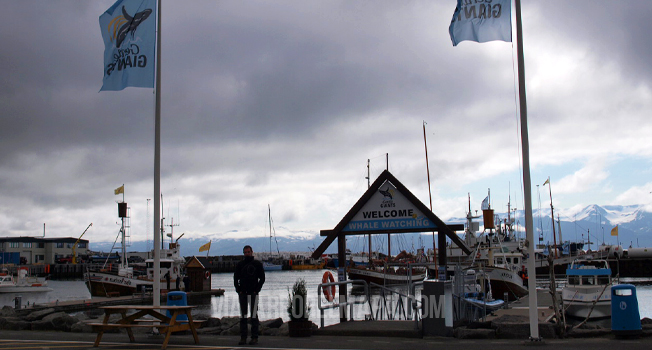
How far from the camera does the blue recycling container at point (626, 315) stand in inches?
468

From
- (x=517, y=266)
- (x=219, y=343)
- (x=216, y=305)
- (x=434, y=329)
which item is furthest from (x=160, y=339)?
(x=517, y=266)

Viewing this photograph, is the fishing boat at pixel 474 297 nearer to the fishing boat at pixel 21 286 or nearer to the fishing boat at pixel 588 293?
the fishing boat at pixel 588 293

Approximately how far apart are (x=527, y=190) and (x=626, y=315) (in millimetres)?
3191

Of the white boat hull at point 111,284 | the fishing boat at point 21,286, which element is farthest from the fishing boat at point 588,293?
the fishing boat at point 21,286

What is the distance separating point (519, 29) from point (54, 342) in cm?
1236

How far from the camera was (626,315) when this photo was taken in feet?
39.1

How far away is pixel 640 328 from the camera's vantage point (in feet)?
39.2

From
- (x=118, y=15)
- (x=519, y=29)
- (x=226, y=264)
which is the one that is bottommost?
(x=226, y=264)

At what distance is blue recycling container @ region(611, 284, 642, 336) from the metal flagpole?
164 centimetres

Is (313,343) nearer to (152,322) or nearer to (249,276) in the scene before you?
(249,276)

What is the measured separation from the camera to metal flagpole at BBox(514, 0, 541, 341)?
11789 mm

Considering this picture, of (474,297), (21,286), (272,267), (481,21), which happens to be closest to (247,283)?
(481,21)

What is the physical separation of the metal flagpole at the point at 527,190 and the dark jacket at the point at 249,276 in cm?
555

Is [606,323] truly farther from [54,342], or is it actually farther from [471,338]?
[54,342]
